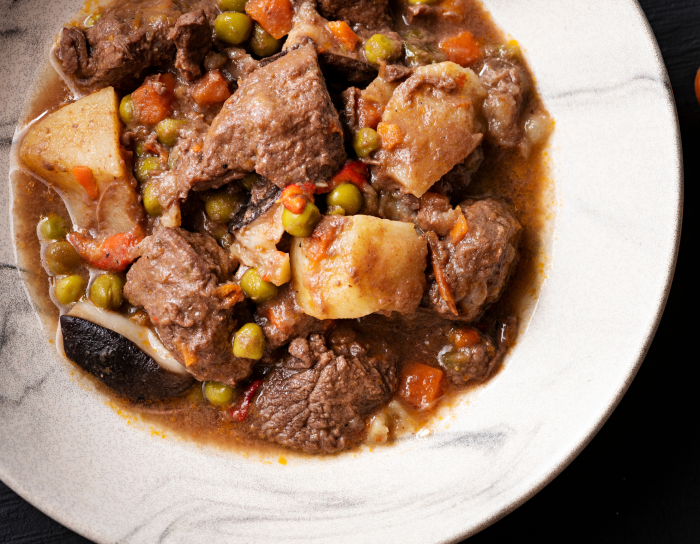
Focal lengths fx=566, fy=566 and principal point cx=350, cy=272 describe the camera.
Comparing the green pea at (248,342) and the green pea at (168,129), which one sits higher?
the green pea at (168,129)

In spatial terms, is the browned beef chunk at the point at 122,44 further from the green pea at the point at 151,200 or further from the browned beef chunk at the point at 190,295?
the browned beef chunk at the point at 190,295

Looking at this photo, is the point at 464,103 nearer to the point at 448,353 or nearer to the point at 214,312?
the point at 448,353

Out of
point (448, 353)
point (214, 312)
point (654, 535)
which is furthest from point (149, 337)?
point (654, 535)

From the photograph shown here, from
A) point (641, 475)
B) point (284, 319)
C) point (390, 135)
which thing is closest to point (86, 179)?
point (284, 319)

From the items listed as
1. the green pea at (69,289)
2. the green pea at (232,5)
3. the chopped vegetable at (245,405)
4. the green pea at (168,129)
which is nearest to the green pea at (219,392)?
the chopped vegetable at (245,405)

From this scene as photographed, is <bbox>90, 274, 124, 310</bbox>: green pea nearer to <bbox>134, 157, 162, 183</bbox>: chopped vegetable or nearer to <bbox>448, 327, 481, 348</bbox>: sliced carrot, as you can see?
<bbox>134, 157, 162, 183</bbox>: chopped vegetable

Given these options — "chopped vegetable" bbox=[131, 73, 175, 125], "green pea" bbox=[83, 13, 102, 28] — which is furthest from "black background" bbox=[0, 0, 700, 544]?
"green pea" bbox=[83, 13, 102, 28]
